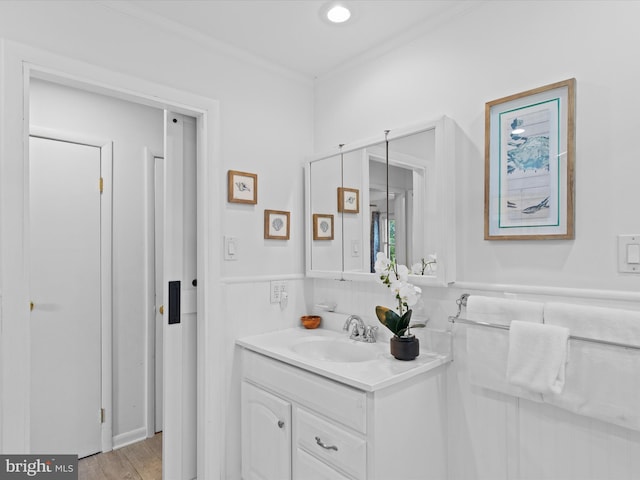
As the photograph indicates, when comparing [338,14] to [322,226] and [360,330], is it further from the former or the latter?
[360,330]

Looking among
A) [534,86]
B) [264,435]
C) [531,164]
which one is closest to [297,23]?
[534,86]

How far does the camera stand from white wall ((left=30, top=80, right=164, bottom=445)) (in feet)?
8.36

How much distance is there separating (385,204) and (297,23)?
3.13ft

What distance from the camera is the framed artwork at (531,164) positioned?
4.79ft

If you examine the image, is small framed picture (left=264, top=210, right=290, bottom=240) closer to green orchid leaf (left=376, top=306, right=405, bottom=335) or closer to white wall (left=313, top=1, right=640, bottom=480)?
white wall (left=313, top=1, right=640, bottom=480)

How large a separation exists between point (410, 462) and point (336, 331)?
0.84 m

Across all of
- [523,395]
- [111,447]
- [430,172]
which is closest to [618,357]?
[523,395]

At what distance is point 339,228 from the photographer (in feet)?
7.28

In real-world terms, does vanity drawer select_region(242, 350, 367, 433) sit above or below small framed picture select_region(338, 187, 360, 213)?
below

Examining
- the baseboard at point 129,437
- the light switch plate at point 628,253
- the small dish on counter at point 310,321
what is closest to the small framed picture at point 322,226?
the small dish on counter at point 310,321

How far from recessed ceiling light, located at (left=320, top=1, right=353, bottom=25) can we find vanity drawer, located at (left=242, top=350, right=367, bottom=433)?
5.19 ft

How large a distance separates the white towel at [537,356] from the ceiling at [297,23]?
4.52ft

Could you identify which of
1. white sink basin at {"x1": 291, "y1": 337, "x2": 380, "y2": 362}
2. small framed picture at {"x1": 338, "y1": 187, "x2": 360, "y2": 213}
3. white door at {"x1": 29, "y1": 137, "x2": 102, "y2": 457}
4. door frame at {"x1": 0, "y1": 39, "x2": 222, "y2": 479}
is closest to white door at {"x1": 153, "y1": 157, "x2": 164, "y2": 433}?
white door at {"x1": 29, "y1": 137, "x2": 102, "y2": 457}

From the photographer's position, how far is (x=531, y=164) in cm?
154
